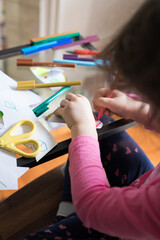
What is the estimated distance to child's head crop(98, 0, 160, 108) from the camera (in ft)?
1.02

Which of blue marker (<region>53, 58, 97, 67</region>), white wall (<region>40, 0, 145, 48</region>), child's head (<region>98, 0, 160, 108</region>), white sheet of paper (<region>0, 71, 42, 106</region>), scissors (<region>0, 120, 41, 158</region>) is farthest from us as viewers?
white wall (<region>40, 0, 145, 48</region>)

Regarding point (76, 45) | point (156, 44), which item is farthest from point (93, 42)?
point (156, 44)

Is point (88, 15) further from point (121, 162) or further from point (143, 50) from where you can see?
point (143, 50)

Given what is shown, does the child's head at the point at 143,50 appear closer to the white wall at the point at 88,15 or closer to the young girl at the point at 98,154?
the young girl at the point at 98,154

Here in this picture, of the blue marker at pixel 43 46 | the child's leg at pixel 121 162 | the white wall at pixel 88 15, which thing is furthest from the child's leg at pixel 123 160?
the white wall at pixel 88 15

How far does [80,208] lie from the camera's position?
41 cm

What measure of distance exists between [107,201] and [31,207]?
0.51m

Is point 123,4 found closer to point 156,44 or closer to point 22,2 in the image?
point 22,2

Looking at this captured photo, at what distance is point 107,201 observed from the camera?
0.38 metres

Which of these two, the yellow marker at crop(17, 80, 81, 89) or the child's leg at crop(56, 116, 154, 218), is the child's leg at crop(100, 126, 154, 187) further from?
the yellow marker at crop(17, 80, 81, 89)

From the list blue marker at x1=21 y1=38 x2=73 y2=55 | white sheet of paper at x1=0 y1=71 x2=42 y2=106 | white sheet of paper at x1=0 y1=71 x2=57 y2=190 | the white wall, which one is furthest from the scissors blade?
the white wall

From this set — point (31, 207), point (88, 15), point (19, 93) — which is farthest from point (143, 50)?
point (88, 15)

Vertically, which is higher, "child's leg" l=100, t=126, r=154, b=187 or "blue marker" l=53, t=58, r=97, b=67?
"blue marker" l=53, t=58, r=97, b=67

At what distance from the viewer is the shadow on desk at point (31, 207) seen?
2.50ft
